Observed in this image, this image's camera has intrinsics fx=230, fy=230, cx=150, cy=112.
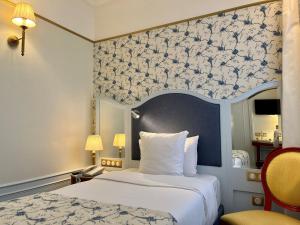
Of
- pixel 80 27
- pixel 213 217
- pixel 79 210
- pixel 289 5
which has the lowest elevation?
pixel 213 217

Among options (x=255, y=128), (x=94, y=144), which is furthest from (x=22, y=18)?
(x=255, y=128)

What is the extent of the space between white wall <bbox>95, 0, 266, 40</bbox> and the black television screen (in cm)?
108

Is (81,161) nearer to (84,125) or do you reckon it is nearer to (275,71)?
(84,125)

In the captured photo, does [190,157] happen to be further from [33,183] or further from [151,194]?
[33,183]

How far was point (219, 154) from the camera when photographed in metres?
2.42

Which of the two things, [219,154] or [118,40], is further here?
[118,40]

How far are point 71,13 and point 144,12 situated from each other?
973 mm

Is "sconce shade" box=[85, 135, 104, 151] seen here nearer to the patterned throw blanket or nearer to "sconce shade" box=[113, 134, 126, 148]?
"sconce shade" box=[113, 134, 126, 148]

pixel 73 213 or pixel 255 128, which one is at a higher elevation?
pixel 255 128

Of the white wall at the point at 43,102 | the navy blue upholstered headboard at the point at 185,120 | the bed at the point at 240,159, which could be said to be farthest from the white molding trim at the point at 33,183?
the bed at the point at 240,159

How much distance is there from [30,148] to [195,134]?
70.7 inches

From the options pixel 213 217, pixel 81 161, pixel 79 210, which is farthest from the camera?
pixel 81 161

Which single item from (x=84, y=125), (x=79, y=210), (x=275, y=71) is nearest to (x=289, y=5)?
(x=275, y=71)

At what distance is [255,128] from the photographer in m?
2.33
